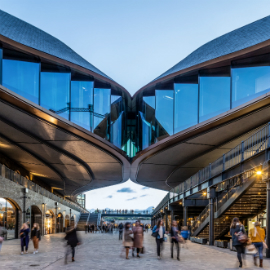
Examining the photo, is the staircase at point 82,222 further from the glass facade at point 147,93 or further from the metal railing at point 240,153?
the metal railing at point 240,153

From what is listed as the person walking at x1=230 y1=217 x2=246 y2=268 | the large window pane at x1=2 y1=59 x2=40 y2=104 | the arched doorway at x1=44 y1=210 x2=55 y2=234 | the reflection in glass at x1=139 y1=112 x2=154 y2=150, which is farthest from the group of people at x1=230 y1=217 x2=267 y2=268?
the arched doorway at x1=44 y1=210 x2=55 y2=234

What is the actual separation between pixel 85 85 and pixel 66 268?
18358 millimetres

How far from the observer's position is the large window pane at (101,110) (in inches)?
1112

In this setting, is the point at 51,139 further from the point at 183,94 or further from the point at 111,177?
the point at 111,177

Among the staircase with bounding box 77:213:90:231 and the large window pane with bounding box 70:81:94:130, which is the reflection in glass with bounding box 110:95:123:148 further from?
the staircase with bounding box 77:213:90:231

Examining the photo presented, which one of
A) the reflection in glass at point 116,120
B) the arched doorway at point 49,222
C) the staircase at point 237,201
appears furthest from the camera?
the arched doorway at point 49,222

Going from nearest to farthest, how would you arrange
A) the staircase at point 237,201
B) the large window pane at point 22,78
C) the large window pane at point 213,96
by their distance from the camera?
the staircase at point 237,201
the large window pane at point 22,78
the large window pane at point 213,96

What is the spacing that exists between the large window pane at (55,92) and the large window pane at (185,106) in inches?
328

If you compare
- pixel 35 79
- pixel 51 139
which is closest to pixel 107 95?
pixel 51 139

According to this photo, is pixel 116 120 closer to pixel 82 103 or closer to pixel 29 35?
pixel 82 103

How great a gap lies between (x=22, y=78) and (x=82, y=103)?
18.5 feet

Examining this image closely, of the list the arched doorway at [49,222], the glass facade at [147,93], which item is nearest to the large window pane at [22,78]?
the glass facade at [147,93]

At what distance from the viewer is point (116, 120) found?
34.1 metres

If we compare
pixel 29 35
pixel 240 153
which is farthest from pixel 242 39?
pixel 29 35
